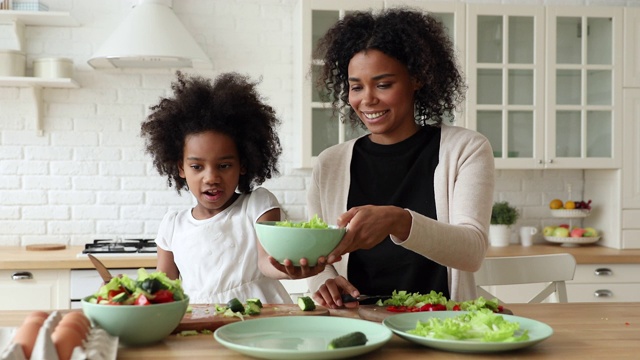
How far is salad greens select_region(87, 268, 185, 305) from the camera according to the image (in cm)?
123

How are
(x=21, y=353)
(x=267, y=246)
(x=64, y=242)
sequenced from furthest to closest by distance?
(x=64, y=242) → (x=267, y=246) → (x=21, y=353)

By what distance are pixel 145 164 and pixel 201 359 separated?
2.76 meters

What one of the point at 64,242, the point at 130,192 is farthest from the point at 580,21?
the point at 64,242

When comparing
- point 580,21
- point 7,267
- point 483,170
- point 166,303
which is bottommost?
point 7,267

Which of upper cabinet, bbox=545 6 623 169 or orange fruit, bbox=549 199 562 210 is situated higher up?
upper cabinet, bbox=545 6 623 169

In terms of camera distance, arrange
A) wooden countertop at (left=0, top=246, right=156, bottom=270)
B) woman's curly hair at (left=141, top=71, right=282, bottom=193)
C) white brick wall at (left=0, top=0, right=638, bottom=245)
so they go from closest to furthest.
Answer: woman's curly hair at (left=141, top=71, right=282, bottom=193) < wooden countertop at (left=0, top=246, right=156, bottom=270) < white brick wall at (left=0, top=0, right=638, bottom=245)

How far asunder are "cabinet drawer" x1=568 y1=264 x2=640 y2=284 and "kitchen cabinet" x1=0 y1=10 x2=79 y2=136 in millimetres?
2585

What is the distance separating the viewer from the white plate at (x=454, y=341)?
1159 millimetres

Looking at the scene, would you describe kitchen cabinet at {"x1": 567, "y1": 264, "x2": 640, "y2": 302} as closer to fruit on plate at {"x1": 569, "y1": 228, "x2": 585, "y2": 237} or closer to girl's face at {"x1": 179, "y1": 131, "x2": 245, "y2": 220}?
fruit on plate at {"x1": 569, "y1": 228, "x2": 585, "y2": 237}

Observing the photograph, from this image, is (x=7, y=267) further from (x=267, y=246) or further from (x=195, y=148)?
(x=267, y=246)

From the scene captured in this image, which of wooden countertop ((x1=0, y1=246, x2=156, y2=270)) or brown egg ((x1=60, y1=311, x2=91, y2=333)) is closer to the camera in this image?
brown egg ((x1=60, y1=311, x2=91, y2=333))

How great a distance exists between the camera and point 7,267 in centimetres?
313

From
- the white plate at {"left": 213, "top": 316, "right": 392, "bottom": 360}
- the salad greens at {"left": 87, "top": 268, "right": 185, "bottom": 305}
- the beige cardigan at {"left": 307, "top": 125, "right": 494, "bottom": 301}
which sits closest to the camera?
the white plate at {"left": 213, "top": 316, "right": 392, "bottom": 360}

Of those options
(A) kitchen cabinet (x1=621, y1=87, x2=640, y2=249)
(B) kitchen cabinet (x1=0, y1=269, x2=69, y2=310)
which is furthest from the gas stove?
(A) kitchen cabinet (x1=621, y1=87, x2=640, y2=249)
